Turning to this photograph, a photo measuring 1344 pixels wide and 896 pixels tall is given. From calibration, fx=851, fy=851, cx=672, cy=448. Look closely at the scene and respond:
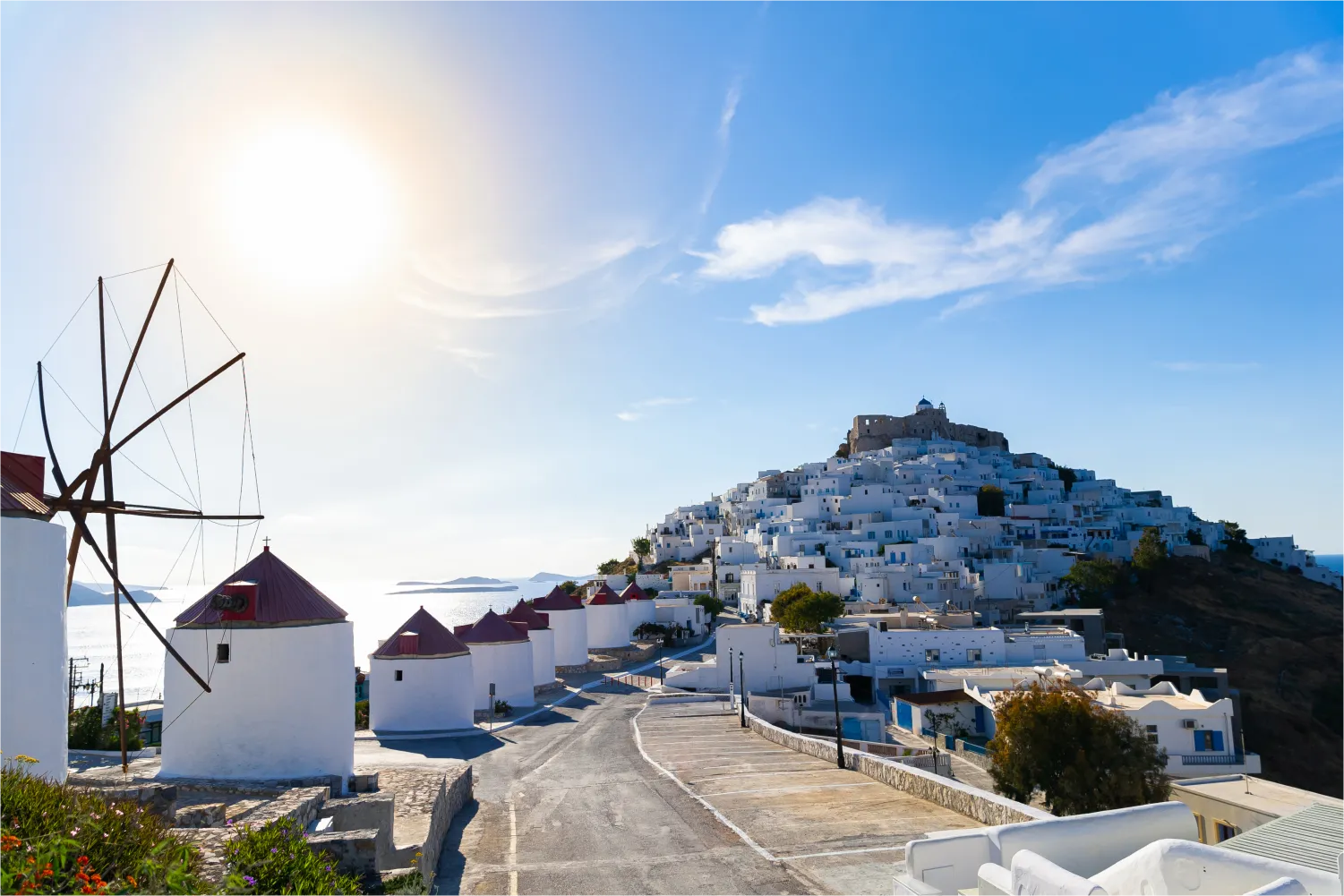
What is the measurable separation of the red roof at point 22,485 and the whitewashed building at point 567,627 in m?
34.0

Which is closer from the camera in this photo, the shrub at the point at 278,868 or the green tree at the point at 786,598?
the shrub at the point at 278,868

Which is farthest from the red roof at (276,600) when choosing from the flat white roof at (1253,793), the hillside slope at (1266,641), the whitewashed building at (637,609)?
the hillside slope at (1266,641)

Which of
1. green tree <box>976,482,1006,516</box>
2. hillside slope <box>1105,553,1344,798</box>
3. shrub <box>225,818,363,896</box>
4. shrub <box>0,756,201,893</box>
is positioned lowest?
hillside slope <box>1105,553,1344,798</box>

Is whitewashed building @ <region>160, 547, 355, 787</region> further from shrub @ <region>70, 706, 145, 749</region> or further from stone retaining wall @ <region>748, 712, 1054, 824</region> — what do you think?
stone retaining wall @ <region>748, 712, 1054, 824</region>

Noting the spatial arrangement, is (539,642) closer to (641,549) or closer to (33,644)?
(33,644)

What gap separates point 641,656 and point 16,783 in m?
47.4

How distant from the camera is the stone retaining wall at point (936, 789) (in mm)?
11945

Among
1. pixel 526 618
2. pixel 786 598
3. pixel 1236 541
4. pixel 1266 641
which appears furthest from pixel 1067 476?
pixel 526 618

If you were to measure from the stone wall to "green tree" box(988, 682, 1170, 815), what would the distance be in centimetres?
9062

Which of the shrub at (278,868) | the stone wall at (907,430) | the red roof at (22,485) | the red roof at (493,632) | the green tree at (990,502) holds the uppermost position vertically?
the stone wall at (907,430)

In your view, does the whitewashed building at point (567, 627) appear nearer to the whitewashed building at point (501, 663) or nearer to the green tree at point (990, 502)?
the whitewashed building at point (501, 663)

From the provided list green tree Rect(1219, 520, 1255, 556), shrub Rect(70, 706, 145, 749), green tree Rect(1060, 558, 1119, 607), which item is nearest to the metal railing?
shrub Rect(70, 706, 145, 749)

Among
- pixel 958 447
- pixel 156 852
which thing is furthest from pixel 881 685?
pixel 958 447

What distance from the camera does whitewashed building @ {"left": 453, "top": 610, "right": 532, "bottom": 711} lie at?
1401 inches
